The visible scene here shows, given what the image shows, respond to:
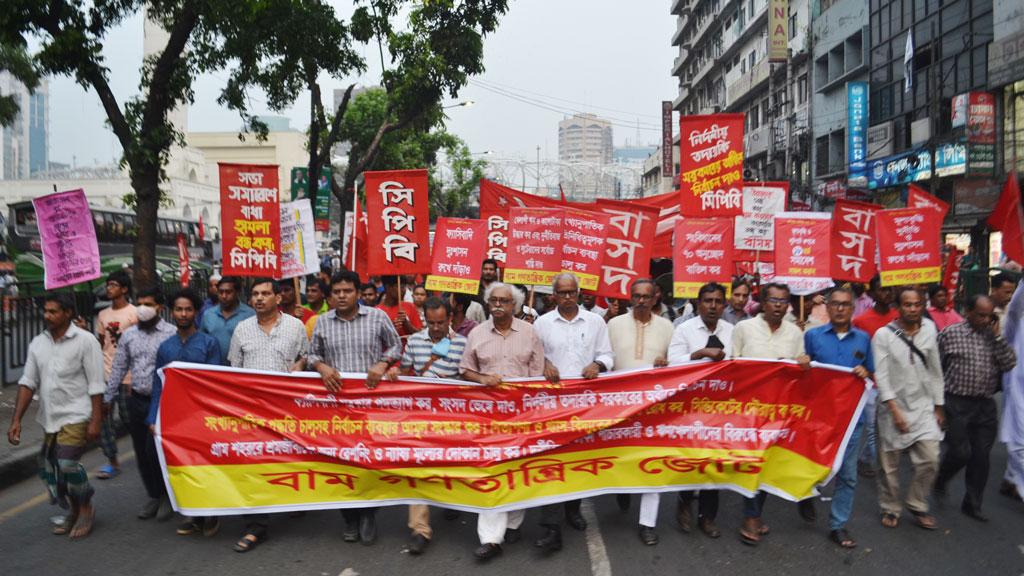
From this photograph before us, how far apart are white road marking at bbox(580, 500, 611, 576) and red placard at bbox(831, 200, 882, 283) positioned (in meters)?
4.66

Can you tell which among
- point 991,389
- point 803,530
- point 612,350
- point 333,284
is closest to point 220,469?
point 333,284

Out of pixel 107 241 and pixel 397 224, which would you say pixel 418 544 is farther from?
pixel 107 241

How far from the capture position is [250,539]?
5.28 m

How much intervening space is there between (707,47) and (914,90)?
3162 cm

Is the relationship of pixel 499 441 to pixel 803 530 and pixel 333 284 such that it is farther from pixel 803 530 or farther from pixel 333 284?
pixel 803 530

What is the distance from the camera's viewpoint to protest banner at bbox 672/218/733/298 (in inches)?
327

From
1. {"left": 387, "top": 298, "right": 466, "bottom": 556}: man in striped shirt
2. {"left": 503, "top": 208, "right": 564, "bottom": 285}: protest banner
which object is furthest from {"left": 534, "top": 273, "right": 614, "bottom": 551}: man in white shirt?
{"left": 503, "top": 208, "right": 564, "bottom": 285}: protest banner

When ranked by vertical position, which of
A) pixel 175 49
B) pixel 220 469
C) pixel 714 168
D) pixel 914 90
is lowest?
pixel 220 469

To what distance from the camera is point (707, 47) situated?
56.0 m

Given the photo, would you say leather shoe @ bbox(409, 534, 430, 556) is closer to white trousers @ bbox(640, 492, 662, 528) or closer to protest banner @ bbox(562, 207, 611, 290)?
white trousers @ bbox(640, 492, 662, 528)

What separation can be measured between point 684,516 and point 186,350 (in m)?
3.58

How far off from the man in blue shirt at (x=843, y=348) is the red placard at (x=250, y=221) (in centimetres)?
492

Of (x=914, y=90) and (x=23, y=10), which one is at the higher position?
(x=914, y=90)

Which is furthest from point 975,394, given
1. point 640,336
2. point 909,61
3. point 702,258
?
point 909,61
